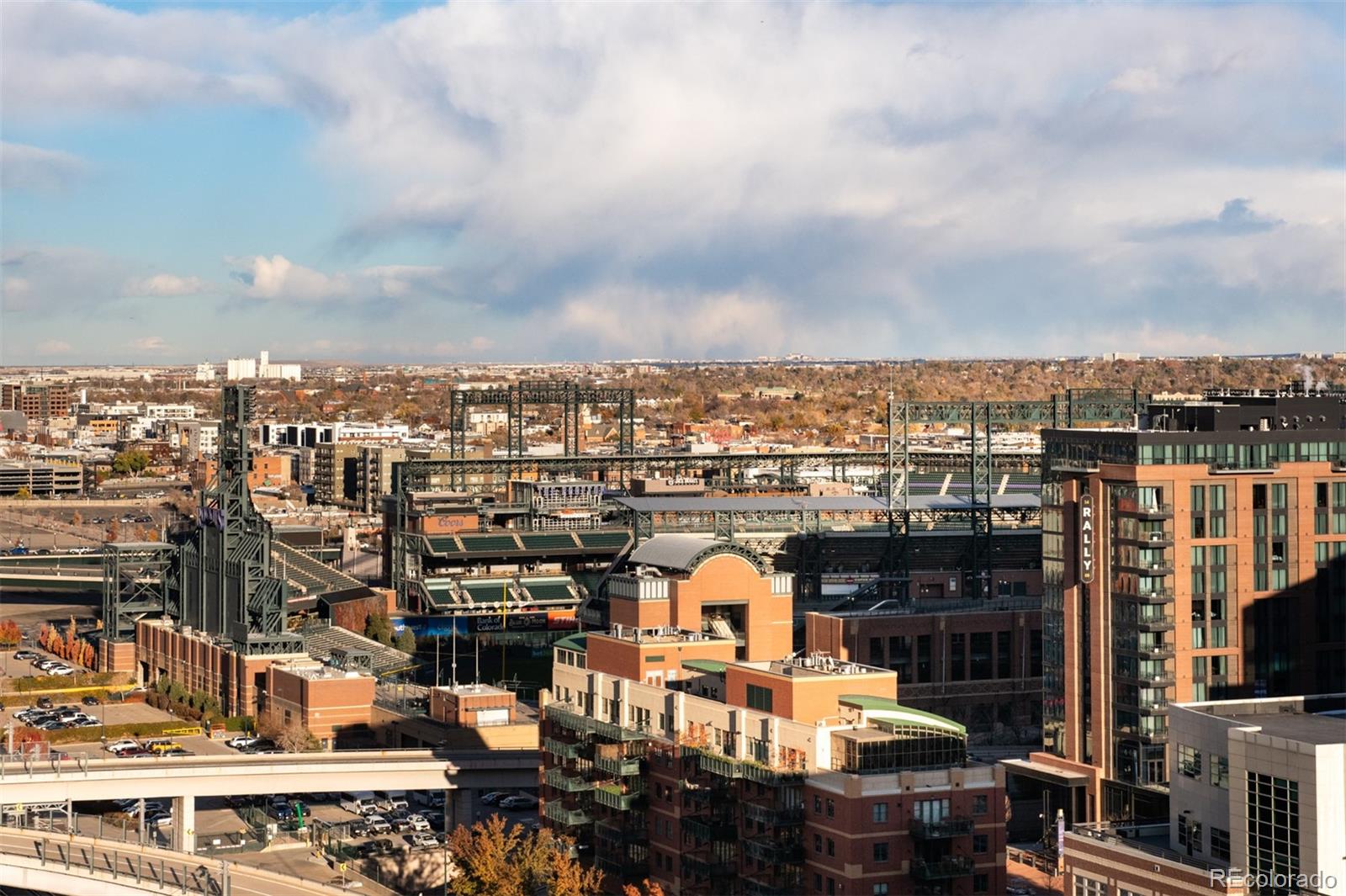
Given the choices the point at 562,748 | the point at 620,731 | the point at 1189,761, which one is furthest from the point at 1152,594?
the point at 1189,761

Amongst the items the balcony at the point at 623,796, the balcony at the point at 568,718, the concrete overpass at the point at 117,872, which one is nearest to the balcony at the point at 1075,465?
the balcony at the point at 568,718

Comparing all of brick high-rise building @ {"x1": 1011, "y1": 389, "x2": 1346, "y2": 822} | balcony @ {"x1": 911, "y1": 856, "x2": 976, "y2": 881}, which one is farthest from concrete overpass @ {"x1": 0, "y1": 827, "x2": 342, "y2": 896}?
brick high-rise building @ {"x1": 1011, "y1": 389, "x2": 1346, "y2": 822}

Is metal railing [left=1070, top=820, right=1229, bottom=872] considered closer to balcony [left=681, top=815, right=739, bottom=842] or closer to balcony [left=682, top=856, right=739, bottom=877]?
balcony [left=681, top=815, right=739, bottom=842]

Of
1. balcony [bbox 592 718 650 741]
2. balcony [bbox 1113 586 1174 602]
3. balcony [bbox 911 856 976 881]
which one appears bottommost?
balcony [bbox 911 856 976 881]

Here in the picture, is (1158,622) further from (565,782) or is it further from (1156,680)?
(565,782)

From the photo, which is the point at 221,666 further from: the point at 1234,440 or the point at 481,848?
the point at 1234,440

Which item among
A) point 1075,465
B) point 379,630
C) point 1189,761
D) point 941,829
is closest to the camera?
point 1189,761

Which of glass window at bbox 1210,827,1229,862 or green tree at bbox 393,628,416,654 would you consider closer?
glass window at bbox 1210,827,1229,862
